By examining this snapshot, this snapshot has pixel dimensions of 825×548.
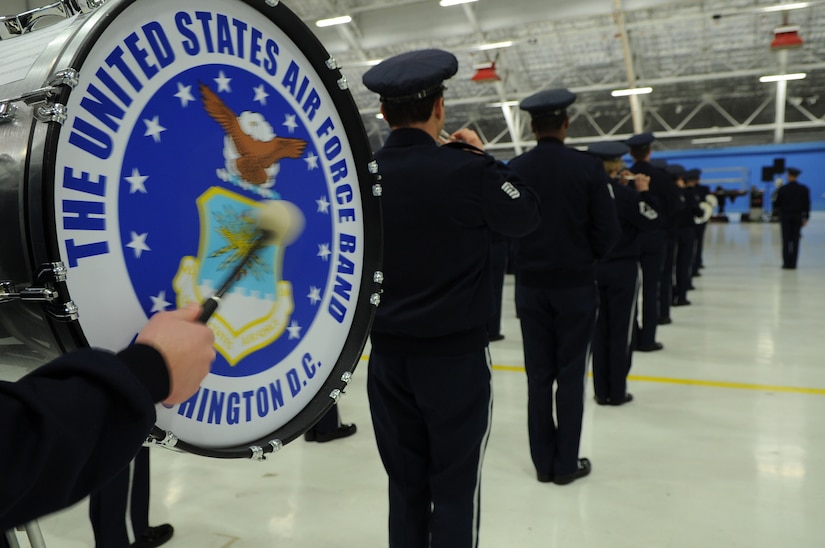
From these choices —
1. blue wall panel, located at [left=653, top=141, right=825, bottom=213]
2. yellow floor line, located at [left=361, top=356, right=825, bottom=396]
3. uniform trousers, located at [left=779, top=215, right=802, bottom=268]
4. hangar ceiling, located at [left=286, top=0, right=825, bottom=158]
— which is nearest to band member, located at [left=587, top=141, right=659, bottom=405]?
yellow floor line, located at [left=361, top=356, right=825, bottom=396]

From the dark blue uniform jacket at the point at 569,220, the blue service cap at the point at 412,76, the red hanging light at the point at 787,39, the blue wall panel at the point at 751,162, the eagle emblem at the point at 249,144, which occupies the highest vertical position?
the red hanging light at the point at 787,39

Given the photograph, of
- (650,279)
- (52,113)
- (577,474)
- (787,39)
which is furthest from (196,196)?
(787,39)

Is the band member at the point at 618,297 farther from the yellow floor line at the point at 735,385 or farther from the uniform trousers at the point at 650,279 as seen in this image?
the uniform trousers at the point at 650,279

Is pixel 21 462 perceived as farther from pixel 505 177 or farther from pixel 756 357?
pixel 756 357

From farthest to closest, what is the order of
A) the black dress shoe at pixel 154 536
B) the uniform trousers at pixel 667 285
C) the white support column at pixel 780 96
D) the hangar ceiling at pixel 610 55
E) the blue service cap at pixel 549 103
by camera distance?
the white support column at pixel 780 96
the hangar ceiling at pixel 610 55
the uniform trousers at pixel 667 285
the blue service cap at pixel 549 103
the black dress shoe at pixel 154 536

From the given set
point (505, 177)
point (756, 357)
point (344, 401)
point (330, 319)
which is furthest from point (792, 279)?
point (330, 319)

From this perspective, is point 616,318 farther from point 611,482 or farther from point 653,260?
point 653,260

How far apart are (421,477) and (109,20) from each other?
1.50m

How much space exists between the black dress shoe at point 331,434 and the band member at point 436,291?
161 cm

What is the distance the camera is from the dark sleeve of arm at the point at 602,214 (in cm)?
279

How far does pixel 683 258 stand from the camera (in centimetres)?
721

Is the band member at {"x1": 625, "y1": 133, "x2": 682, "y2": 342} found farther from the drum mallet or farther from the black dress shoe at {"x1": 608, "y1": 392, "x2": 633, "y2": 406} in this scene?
the drum mallet

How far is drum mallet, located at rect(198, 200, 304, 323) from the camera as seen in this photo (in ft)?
2.67

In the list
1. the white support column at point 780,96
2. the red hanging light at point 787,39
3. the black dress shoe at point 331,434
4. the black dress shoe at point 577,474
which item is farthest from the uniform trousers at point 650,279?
the white support column at point 780,96
